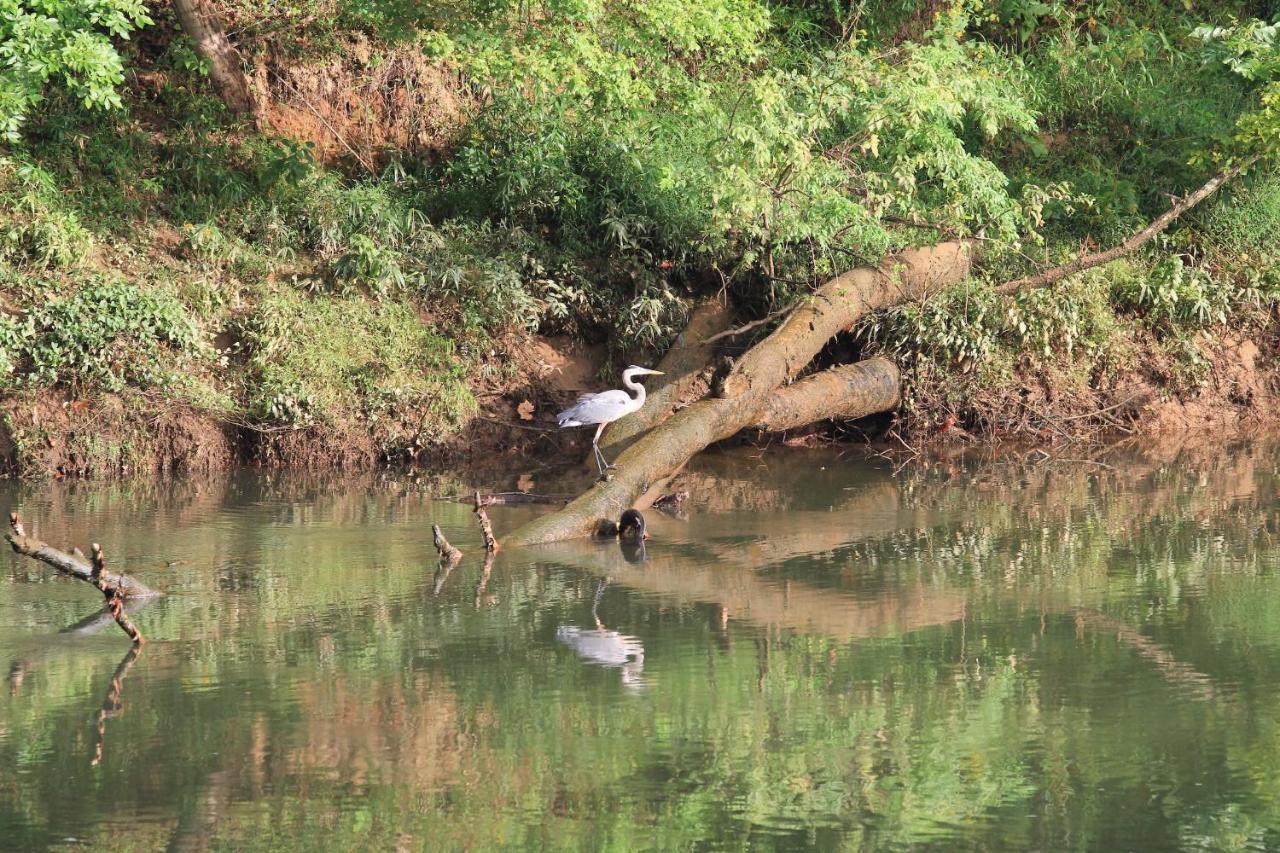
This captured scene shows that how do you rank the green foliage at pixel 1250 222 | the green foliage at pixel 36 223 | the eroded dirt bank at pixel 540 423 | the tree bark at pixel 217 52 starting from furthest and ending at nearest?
the green foliage at pixel 1250 222, the tree bark at pixel 217 52, the green foliage at pixel 36 223, the eroded dirt bank at pixel 540 423

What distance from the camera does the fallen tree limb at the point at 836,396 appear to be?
1381 centimetres

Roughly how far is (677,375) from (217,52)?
20.5 ft

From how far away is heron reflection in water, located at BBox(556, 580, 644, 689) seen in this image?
25.0ft

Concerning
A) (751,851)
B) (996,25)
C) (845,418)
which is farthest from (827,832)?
(996,25)

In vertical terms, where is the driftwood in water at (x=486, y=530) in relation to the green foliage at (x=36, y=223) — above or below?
below

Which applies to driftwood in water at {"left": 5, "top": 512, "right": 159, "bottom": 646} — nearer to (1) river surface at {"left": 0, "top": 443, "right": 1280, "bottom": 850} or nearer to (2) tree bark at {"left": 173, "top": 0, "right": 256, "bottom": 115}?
(1) river surface at {"left": 0, "top": 443, "right": 1280, "bottom": 850}

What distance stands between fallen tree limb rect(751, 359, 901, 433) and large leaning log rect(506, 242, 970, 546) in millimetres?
168

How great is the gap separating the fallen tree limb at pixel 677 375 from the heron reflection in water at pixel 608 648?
462cm

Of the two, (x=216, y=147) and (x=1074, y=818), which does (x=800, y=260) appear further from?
(x=1074, y=818)

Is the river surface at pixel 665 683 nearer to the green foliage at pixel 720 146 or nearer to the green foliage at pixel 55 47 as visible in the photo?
the green foliage at pixel 720 146

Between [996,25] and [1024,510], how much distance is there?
991 cm

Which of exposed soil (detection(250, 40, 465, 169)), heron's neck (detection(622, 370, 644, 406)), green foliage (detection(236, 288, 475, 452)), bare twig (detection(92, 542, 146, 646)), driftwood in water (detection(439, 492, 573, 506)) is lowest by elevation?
bare twig (detection(92, 542, 146, 646))

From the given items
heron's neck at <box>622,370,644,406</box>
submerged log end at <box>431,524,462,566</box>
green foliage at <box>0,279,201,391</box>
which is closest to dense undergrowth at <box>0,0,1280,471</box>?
green foliage at <box>0,279,201,391</box>

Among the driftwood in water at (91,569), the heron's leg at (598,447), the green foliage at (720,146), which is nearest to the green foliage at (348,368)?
the green foliage at (720,146)
